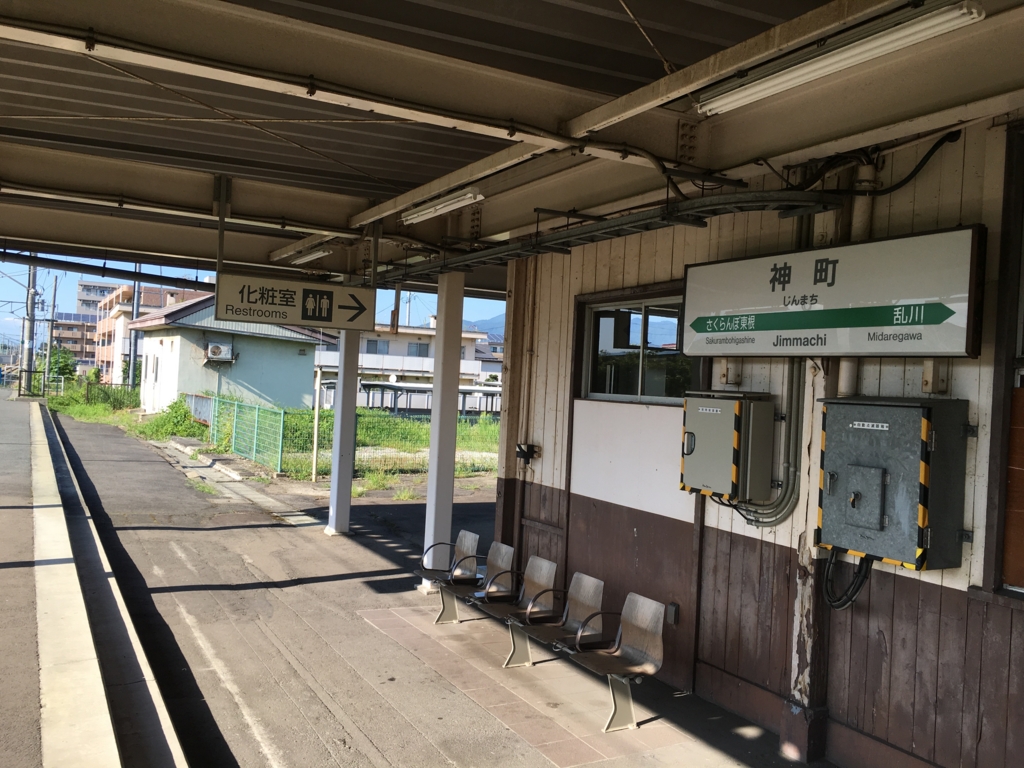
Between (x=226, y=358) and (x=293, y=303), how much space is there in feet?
83.1

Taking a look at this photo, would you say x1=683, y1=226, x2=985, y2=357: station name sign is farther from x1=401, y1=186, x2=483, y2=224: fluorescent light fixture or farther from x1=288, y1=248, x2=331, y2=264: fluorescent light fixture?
x1=288, y1=248, x2=331, y2=264: fluorescent light fixture

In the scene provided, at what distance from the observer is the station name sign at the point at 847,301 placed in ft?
14.0

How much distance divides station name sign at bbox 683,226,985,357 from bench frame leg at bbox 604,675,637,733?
2415 mm

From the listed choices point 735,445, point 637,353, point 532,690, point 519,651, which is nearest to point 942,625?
point 735,445

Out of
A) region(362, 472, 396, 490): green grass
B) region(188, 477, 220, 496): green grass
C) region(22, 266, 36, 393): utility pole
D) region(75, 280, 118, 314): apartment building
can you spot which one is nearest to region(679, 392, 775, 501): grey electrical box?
region(188, 477, 220, 496): green grass

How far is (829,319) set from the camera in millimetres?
4926

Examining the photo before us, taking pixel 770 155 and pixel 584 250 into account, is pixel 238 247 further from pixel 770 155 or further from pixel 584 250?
pixel 770 155

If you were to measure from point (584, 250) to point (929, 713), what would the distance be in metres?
4.72

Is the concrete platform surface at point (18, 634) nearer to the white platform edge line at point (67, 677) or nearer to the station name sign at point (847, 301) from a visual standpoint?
the white platform edge line at point (67, 677)

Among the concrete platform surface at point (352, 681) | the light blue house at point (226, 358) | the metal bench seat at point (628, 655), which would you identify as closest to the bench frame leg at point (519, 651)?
the concrete platform surface at point (352, 681)

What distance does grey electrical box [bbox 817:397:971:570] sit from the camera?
4.30m

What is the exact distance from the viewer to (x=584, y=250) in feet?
25.3

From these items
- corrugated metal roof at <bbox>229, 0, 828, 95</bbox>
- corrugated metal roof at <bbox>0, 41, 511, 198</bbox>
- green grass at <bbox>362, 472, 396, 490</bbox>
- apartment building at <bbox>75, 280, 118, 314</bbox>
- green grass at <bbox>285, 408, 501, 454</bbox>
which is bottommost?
green grass at <bbox>362, 472, 396, 490</bbox>

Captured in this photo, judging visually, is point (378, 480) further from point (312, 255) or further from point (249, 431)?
point (312, 255)
